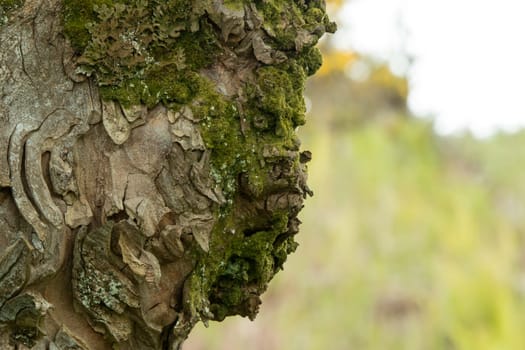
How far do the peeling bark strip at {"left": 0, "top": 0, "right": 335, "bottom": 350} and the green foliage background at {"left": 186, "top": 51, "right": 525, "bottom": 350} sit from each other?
3637 mm

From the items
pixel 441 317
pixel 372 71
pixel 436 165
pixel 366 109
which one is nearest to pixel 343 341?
pixel 441 317

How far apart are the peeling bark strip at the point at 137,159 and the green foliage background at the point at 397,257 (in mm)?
3637

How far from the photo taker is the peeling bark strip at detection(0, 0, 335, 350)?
1.03m

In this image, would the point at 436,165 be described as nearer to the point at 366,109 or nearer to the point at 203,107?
the point at 366,109

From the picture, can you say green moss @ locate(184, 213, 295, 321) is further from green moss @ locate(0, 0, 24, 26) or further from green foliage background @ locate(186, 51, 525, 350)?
green foliage background @ locate(186, 51, 525, 350)

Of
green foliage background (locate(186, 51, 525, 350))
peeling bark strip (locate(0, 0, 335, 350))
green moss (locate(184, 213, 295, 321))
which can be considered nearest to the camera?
peeling bark strip (locate(0, 0, 335, 350))

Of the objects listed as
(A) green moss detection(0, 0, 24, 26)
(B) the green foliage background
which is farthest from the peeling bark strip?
(B) the green foliage background

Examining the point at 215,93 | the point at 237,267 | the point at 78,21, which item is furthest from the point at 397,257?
the point at 78,21

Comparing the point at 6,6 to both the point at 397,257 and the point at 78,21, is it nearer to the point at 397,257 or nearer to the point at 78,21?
the point at 78,21

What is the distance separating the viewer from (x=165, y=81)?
3.68 feet

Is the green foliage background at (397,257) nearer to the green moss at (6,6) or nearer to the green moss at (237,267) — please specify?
the green moss at (237,267)

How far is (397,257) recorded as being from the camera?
570 cm

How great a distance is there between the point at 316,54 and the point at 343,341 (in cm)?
382

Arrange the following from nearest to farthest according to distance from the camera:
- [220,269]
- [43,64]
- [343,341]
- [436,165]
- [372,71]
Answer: [43,64]
[220,269]
[343,341]
[436,165]
[372,71]
